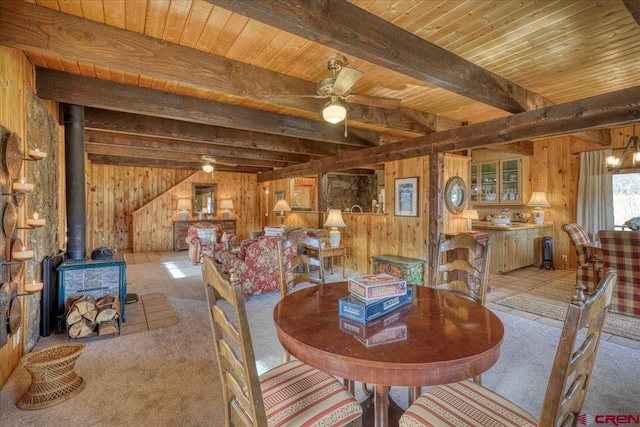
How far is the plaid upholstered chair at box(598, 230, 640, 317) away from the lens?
3350 mm

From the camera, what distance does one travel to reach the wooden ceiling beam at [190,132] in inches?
161

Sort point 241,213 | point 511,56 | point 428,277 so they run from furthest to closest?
point 241,213
point 428,277
point 511,56

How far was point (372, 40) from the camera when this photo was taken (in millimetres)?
2033

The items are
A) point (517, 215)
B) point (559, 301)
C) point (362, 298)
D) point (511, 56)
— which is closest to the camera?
point (362, 298)

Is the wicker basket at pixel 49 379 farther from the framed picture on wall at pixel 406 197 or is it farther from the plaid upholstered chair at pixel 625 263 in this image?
the plaid upholstered chair at pixel 625 263

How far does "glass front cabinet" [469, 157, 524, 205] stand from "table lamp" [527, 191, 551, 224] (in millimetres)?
436

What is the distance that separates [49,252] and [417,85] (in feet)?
14.2

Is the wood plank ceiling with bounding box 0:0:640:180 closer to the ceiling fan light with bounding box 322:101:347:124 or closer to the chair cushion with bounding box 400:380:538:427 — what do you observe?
the ceiling fan light with bounding box 322:101:347:124

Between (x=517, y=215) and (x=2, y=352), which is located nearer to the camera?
(x=2, y=352)

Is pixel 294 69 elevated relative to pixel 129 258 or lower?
elevated

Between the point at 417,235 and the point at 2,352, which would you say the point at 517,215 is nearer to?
the point at 417,235

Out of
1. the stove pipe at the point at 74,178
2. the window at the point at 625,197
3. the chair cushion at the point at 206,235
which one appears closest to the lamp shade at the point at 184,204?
the chair cushion at the point at 206,235

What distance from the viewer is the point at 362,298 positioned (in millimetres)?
1464

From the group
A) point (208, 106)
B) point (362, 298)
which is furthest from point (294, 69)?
point (362, 298)
